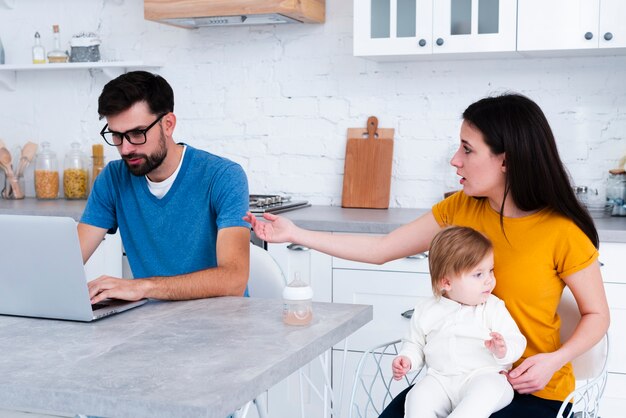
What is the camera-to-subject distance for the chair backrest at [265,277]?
8.42 ft

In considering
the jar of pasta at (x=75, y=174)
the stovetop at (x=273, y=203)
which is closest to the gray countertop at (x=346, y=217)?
the stovetop at (x=273, y=203)

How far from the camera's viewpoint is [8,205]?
412cm

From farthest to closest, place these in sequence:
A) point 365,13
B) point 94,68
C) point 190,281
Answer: point 94,68
point 365,13
point 190,281

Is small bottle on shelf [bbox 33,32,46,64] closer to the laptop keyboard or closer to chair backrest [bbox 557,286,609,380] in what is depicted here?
the laptop keyboard

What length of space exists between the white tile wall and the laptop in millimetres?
2134

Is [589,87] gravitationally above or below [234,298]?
above

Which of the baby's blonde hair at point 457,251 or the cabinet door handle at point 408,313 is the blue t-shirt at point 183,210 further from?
the cabinet door handle at point 408,313

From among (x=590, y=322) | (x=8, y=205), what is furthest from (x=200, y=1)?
(x=590, y=322)

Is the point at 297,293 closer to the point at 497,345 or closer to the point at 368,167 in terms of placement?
the point at 497,345

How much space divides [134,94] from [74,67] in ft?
6.24

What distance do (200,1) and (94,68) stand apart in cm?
97

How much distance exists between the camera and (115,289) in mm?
2100

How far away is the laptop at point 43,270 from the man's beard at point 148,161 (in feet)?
1.92

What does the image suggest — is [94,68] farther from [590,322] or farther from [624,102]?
[590,322]
